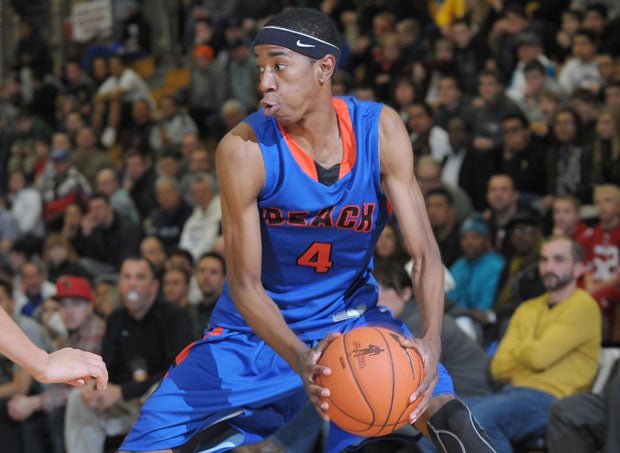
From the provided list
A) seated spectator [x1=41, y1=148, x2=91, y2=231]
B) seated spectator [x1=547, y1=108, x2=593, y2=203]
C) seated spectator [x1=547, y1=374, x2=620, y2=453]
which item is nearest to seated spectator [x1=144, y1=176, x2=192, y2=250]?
seated spectator [x1=41, y1=148, x2=91, y2=231]

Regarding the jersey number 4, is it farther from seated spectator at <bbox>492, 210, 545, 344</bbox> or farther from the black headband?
seated spectator at <bbox>492, 210, 545, 344</bbox>

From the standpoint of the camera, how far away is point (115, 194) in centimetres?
1212

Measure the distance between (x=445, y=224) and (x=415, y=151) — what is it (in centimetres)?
197

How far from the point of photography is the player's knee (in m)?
4.15

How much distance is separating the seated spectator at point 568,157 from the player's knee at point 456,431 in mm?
5614

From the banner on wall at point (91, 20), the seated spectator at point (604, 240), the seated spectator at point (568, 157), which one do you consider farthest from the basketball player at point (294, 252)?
the banner on wall at point (91, 20)

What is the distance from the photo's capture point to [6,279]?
9641 mm

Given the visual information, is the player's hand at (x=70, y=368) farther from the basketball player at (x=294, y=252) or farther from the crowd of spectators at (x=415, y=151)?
the crowd of spectators at (x=415, y=151)

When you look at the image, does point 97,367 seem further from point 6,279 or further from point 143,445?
point 6,279

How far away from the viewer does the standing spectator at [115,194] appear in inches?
471

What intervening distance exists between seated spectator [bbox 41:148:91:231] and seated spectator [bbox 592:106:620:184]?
5.77 m

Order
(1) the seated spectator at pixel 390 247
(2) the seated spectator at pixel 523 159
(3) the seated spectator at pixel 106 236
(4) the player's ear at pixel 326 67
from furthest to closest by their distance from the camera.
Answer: (3) the seated spectator at pixel 106 236 → (2) the seated spectator at pixel 523 159 → (1) the seated spectator at pixel 390 247 → (4) the player's ear at pixel 326 67

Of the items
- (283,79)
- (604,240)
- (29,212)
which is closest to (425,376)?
(283,79)

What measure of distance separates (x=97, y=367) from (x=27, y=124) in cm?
1330
